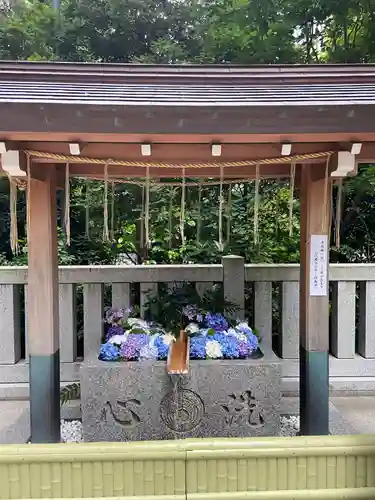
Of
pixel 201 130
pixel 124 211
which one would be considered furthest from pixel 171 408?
pixel 124 211

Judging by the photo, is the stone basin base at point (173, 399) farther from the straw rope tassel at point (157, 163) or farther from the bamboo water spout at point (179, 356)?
the straw rope tassel at point (157, 163)

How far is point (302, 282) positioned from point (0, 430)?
278 centimetres

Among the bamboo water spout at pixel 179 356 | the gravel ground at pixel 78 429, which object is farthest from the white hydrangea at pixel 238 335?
the gravel ground at pixel 78 429

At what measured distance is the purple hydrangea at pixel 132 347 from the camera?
3146 millimetres

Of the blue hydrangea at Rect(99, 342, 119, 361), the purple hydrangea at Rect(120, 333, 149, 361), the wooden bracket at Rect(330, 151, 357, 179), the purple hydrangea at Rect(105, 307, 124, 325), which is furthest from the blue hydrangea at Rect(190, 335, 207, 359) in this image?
the wooden bracket at Rect(330, 151, 357, 179)

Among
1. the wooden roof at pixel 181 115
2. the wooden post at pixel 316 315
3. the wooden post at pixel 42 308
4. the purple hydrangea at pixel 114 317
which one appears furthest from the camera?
the purple hydrangea at pixel 114 317

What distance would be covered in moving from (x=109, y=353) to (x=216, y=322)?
964 millimetres

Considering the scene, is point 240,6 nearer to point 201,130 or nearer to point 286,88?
point 286,88

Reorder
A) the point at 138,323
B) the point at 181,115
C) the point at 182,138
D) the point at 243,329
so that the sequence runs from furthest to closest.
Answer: the point at 138,323
the point at 243,329
the point at 182,138
the point at 181,115

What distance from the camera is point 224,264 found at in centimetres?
412

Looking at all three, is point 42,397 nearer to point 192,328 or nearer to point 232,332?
point 192,328

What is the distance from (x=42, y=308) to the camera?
2930 mm

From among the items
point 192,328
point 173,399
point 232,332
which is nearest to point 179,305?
point 192,328

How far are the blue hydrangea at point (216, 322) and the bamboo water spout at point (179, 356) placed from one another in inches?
9.9
